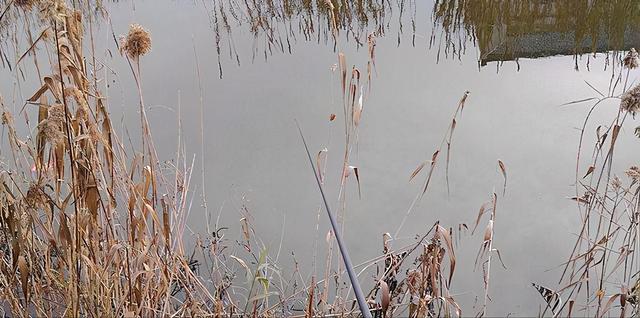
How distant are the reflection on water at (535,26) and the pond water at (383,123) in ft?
0.15

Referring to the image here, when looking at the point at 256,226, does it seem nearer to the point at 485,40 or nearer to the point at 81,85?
the point at 81,85

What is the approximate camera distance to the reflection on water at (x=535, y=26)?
3826 millimetres

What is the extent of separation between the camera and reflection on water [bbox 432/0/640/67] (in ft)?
12.6

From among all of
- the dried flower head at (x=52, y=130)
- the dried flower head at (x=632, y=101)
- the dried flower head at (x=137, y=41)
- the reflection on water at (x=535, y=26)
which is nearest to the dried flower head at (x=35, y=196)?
the dried flower head at (x=52, y=130)

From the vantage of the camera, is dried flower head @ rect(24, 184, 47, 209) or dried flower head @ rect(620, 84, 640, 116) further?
dried flower head @ rect(620, 84, 640, 116)

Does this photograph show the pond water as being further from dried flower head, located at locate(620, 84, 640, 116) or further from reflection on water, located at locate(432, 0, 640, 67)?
dried flower head, located at locate(620, 84, 640, 116)

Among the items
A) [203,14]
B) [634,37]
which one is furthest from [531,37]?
[203,14]

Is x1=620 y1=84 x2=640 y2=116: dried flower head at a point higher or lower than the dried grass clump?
lower

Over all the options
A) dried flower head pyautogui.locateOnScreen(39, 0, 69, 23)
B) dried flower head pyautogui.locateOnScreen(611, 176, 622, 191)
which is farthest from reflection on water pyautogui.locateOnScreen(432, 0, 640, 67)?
dried flower head pyautogui.locateOnScreen(39, 0, 69, 23)

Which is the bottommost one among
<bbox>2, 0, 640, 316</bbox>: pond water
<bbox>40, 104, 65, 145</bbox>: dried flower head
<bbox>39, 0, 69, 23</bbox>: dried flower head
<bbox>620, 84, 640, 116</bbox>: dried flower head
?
<bbox>2, 0, 640, 316</bbox>: pond water

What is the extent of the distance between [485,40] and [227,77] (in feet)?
6.77

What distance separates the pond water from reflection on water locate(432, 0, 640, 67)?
0.05 meters

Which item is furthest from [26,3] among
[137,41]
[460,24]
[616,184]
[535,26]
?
[535,26]

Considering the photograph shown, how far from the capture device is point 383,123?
255cm
